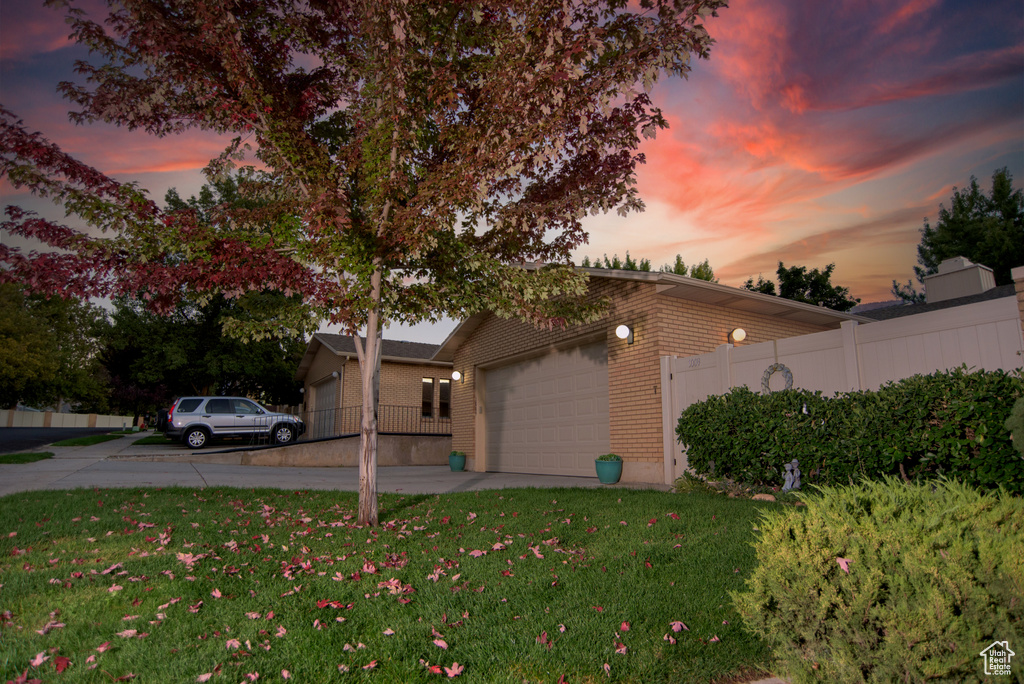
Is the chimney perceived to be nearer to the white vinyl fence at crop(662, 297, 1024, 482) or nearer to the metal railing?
the white vinyl fence at crop(662, 297, 1024, 482)

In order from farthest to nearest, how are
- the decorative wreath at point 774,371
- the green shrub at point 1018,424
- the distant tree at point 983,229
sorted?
the distant tree at point 983,229 < the decorative wreath at point 774,371 < the green shrub at point 1018,424

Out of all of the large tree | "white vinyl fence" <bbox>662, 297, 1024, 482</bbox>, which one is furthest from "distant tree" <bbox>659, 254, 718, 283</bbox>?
the large tree

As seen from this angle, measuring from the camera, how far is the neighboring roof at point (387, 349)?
20.4m

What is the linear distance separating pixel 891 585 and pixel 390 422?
761 inches

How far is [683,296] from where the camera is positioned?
9.95m

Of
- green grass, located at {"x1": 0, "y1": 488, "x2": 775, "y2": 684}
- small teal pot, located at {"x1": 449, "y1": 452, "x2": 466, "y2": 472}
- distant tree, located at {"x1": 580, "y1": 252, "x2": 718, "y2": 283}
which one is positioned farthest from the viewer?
distant tree, located at {"x1": 580, "y1": 252, "x2": 718, "y2": 283}

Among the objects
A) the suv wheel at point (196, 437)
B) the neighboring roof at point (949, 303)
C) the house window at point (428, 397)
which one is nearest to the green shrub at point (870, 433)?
the neighboring roof at point (949, 303)

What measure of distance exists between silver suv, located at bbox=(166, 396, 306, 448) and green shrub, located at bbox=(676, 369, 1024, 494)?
15125 mm

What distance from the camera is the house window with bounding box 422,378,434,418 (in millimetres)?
21938

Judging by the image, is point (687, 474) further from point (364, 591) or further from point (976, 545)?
point (976, 545)

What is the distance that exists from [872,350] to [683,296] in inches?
137

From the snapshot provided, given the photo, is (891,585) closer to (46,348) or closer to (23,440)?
(23,440)

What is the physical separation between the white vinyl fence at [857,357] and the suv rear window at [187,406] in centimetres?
1631

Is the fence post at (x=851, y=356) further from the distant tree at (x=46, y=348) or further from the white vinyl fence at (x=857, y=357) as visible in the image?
the distant tree at (x=46, y=348)
